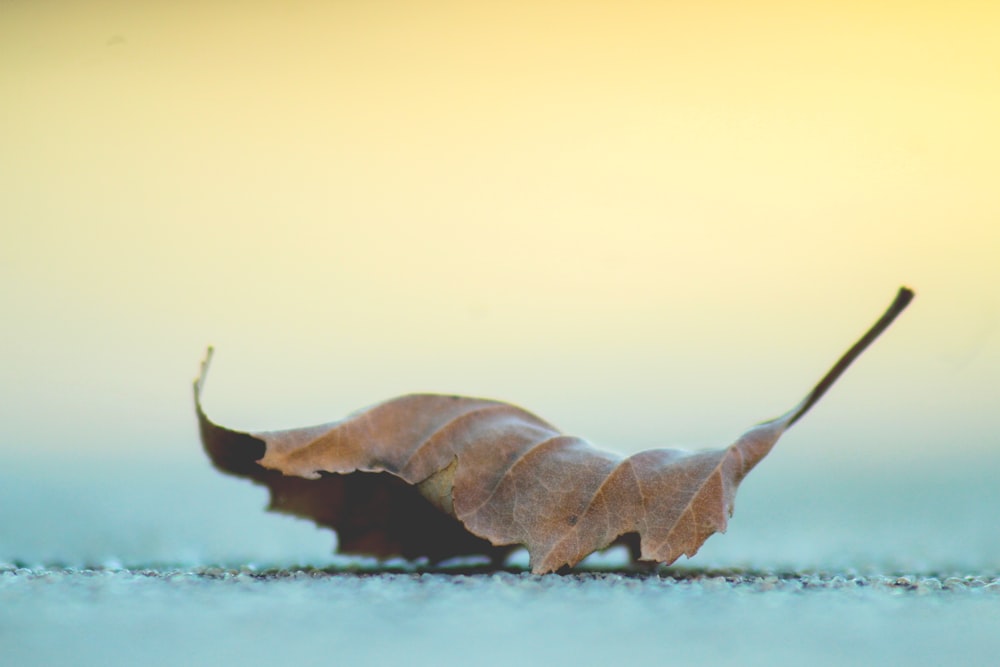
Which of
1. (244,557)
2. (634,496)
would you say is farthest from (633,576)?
(244,557)

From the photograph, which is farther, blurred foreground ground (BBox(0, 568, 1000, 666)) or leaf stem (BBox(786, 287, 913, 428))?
leaf stem (BBox(786, 287, 913, 428))

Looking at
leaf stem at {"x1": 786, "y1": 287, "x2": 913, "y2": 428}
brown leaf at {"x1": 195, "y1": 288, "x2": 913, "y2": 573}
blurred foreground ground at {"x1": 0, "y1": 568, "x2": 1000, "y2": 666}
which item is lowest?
blurred foreground ground at {"x1": 0, "y1": 568, "x2": 1000, "y2": 666}

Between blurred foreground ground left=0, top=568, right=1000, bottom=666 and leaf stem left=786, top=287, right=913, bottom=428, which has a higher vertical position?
leaf stem left=786, top=287, right=913, bottom=428

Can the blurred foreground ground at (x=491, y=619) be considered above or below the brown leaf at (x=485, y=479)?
below

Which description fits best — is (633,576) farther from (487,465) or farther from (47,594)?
(47,594)

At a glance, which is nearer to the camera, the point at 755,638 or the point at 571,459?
the point at 755,638

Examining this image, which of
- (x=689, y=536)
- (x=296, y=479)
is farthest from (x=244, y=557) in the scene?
(x=689, y=536)

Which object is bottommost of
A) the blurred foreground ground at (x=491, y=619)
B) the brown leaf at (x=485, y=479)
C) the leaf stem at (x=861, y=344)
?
the blurred foreground ground at (x=491, y=619)
